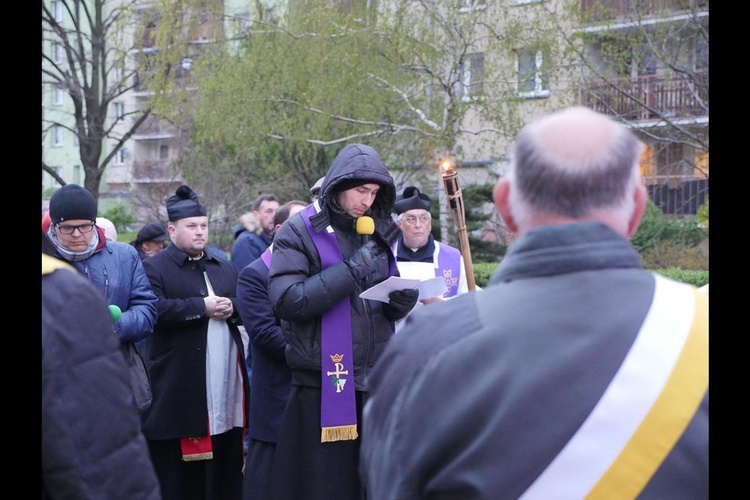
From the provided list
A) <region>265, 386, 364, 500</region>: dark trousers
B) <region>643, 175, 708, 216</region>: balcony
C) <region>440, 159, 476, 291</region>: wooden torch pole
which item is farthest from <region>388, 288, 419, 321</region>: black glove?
<region>643, 175, 708, 216</region>: balcony

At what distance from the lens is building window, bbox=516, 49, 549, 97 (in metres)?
15.9

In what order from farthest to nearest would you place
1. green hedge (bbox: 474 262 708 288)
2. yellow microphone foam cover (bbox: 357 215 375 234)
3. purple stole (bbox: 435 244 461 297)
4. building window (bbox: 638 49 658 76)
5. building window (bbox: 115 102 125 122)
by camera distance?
building window (bbox: 115 102 125 122), building window (bbox: 638 49 658 76), green hedge (bbox: 474 262 708 288), purple stole (bbox: 435 244 461 297), yellow microphone foam cover (bbox: 357 215 375 234)

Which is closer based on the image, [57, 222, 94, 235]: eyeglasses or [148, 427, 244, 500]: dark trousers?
[57, 222, 94, 235]: eyeglasses

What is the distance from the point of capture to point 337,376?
4.88m

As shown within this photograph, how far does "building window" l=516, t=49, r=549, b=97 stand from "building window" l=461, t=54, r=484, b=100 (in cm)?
67

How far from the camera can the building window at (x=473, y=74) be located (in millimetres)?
16500

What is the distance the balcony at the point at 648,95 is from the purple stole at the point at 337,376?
9506mm

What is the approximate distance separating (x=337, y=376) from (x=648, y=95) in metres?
13.1

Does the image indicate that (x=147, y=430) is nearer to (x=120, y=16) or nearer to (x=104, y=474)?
(x=104, y=474)

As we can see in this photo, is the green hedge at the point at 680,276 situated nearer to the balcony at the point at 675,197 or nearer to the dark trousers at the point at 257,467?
the dark trousers at the point at 257,467

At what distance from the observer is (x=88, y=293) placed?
2434mm

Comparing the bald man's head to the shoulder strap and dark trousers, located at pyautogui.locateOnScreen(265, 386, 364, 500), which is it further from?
dark trousers, located at pyautogui.locateOnScreen(265, 386, 364, 500)

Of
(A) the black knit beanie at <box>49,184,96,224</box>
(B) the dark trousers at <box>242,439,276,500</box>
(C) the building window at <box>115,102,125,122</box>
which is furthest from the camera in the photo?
(C) the building window at <box>115,102,125,122</box>

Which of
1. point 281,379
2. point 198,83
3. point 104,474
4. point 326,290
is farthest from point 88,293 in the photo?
point 198,83
